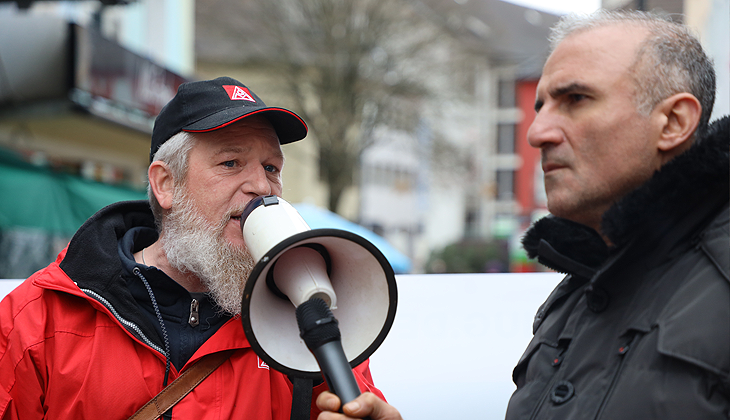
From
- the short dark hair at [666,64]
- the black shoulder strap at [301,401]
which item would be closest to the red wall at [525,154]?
the short dark hair at [666,64]

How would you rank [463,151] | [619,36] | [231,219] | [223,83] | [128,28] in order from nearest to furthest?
1. [619,36]
2. [231,219]
3. [223,83]
4. [128,28]
5. [463,151]

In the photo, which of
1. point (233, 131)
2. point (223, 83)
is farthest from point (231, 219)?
point (223, 83)

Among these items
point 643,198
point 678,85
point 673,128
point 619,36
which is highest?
point 619,36

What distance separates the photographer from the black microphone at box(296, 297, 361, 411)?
1.34 meters

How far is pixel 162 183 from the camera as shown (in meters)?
2.60

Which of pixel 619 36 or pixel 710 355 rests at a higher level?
pixel 619 36

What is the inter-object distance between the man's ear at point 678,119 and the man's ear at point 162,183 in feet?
5.76

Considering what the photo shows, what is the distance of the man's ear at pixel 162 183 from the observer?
8.42ft

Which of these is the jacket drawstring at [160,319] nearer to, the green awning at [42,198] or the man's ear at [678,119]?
the man's ear at [678,119]

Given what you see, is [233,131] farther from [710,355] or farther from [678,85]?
[710,355]

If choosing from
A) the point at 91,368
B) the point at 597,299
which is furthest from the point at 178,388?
the point at 597,299

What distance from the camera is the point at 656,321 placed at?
1.52 m

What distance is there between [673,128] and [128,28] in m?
11.8

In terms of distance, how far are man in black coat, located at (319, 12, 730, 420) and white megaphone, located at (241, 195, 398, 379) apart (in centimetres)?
31
